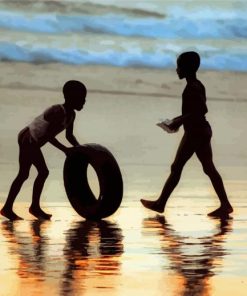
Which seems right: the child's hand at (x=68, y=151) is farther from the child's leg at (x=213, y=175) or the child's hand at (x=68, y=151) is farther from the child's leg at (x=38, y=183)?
the child's leg at (x=213, y=175)

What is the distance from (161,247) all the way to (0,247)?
1.38m

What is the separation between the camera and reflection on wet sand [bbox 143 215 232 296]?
9914mm

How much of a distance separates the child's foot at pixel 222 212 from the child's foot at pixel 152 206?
0.55m

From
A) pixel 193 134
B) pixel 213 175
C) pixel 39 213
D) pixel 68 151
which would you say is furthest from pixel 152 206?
pixel 39 213

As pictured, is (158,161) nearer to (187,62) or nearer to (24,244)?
(187,62)

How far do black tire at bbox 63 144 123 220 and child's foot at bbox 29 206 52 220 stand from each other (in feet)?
1.25

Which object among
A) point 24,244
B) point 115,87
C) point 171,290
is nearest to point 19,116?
point 115,87

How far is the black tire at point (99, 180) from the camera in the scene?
14.9 metres

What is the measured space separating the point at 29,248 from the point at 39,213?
2.84 meters

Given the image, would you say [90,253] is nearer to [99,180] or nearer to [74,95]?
[99,180]

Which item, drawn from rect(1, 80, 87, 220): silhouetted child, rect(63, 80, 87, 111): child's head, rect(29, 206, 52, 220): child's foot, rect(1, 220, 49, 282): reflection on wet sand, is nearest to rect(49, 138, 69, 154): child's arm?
rect(1, 80, 87, 220): silhouetted child

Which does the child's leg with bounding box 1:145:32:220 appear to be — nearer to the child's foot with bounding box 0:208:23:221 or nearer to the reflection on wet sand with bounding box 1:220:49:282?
the child's foot with bounding box 0:208:23:221

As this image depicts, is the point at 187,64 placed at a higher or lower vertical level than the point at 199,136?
higher

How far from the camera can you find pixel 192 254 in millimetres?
11711
